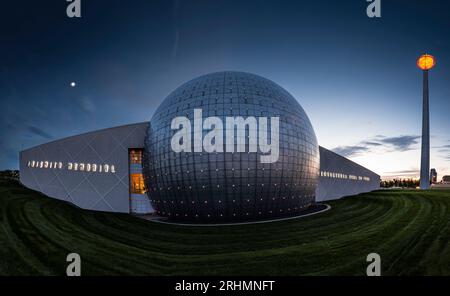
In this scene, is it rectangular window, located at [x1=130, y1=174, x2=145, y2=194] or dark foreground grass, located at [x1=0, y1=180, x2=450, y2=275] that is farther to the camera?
rectangular window, located at [x1=130, y1=174, x2=145, y2=194]

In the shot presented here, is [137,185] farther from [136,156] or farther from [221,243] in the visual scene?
[221,243]

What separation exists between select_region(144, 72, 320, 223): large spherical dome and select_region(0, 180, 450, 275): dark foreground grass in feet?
7.98

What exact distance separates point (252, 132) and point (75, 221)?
44.0 ft

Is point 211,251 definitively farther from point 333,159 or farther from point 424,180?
point 424,180

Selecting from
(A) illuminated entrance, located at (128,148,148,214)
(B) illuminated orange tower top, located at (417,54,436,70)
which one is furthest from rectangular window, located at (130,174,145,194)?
(B) illuminated orange tower top, located at (417,54,436,70)

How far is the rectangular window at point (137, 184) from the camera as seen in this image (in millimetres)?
24844

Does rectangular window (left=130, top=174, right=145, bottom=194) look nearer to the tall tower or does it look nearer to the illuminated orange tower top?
the tall tower

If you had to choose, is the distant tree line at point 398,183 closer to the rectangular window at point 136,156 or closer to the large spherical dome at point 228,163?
the large spherical dome at point 228,163

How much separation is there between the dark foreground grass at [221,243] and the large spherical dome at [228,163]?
7.98 feet

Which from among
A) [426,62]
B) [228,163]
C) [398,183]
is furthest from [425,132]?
[398,183]

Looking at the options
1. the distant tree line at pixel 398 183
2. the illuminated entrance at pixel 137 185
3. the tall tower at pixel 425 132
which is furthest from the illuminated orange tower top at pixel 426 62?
the distant tree line at pixel 398 183

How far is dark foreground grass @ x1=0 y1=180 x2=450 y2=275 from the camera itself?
8506mm
